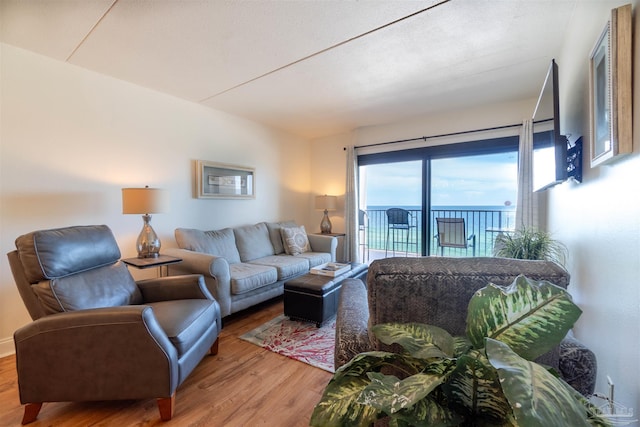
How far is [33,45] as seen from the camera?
82.4 inches

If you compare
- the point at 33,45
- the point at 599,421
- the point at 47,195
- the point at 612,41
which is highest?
the point at 33,45

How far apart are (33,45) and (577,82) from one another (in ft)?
12.7

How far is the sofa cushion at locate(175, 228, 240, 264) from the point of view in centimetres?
288

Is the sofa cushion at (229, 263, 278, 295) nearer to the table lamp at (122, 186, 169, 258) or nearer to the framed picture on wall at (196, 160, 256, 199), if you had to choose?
the table lamp at (122, 186, 169, 258)

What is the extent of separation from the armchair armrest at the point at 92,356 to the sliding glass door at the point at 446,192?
3507 mm

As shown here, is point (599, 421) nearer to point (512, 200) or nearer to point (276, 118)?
point (512, 200)

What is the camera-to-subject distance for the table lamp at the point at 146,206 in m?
2.38

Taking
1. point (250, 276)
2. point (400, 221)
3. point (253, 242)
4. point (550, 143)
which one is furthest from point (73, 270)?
point (400, 221)

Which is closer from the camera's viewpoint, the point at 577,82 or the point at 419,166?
the point at 577,82

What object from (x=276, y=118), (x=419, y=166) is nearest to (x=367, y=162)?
(x=419, y=166)

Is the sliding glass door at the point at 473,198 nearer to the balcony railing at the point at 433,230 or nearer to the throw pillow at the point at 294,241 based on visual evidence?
the balcony railing at the point at 433,230

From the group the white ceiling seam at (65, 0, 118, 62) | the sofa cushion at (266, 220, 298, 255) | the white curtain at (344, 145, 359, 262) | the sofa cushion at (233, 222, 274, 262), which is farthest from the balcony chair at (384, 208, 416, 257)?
the white ceiling seam at (65, 0, 118, 62)

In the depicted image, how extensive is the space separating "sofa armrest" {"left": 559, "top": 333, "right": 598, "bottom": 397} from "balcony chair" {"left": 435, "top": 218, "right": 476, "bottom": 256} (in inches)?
131

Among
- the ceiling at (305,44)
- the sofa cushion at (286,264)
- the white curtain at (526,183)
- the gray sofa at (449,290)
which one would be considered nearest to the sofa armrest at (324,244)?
the sofa cushion at (286,264)
